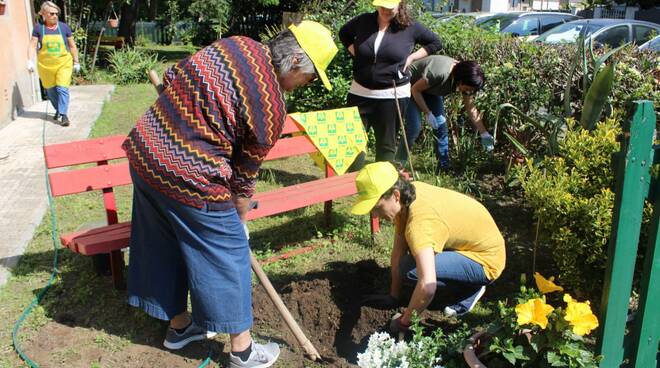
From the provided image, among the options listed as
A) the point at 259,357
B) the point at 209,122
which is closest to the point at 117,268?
the point at 259,357

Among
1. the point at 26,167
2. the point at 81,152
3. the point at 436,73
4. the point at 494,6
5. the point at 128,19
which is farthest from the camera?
the point at 494,6

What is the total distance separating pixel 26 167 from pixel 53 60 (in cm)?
233

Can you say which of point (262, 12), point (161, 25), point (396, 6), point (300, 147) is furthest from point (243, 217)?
point (161, 25)

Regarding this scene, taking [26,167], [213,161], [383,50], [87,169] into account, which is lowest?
[26,167]

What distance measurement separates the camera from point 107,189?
143 inches

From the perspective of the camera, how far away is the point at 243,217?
296 cm

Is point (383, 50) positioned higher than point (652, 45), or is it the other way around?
point (383, 50)

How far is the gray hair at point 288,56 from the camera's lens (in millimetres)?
2453

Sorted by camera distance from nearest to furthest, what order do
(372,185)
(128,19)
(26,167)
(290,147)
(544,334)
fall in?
(544,334) < (372,185) < (290,147) < (26,167) < (128,19)

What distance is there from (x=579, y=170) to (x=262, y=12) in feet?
41.3

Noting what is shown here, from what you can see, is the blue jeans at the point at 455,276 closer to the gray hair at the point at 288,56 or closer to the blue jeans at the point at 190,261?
the blue jeans at the point at 190,261

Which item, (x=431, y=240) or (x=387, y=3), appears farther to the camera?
(x=387, y=3)

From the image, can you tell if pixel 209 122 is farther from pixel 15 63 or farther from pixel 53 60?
pixel 15 63

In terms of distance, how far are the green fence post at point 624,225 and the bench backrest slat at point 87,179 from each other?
269cm
